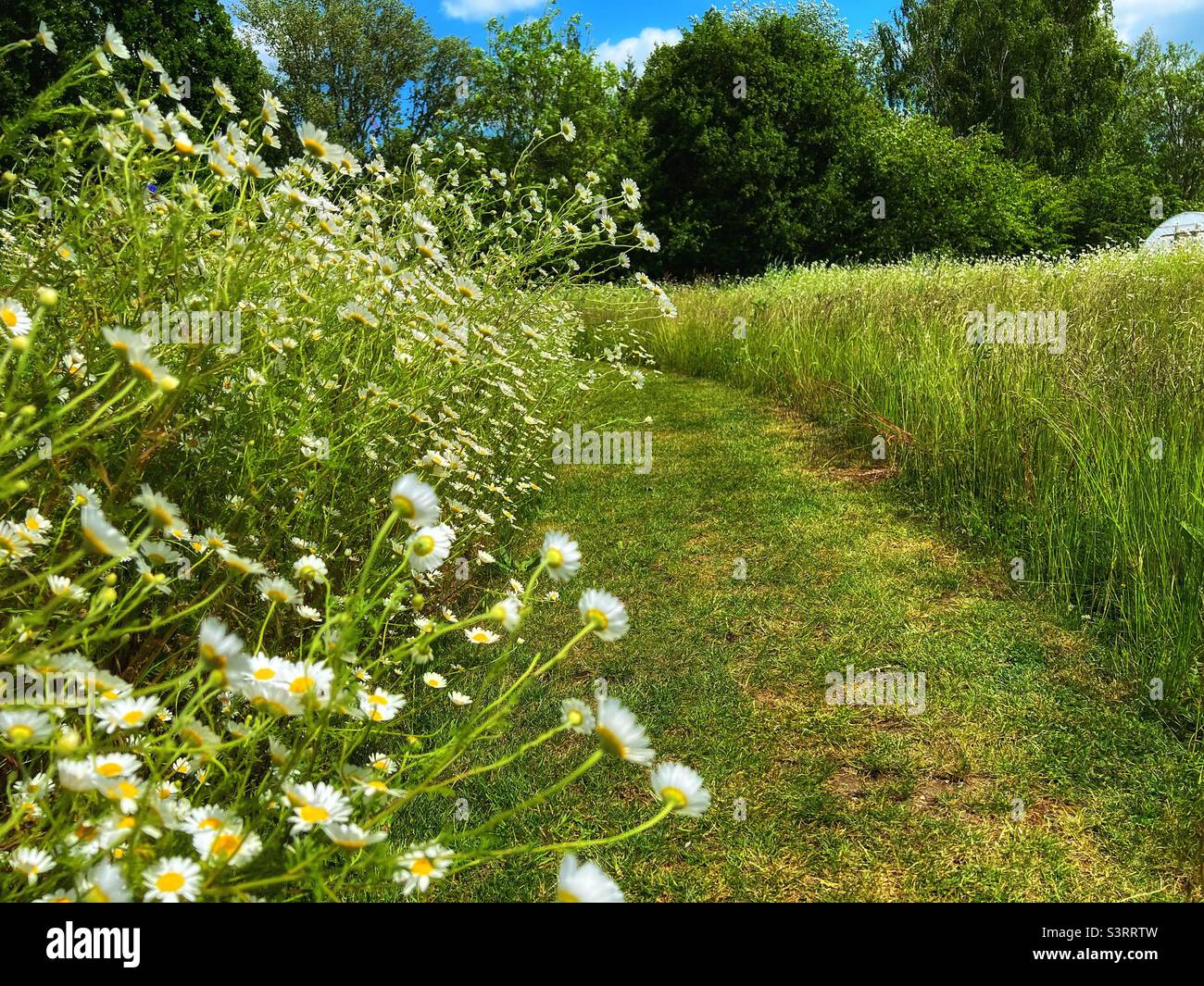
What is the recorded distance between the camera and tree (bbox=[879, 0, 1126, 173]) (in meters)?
28.4

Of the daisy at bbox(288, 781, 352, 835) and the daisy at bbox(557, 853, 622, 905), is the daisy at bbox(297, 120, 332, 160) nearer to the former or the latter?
the daisy at bbox(288, 781, 352, 835)

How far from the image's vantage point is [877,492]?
4844 millimetres

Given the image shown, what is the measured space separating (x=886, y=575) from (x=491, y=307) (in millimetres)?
2347

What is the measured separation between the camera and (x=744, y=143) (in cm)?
1962

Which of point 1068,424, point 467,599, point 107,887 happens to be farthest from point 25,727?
point 1068,424

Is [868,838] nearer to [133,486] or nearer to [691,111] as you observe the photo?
[133,486]

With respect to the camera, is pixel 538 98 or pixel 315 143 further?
pixel 538 98

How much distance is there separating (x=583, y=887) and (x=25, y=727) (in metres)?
0.60

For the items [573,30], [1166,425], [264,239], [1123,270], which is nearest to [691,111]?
[573,30]

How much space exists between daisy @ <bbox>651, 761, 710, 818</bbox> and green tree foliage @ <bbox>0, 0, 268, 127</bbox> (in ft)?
55.3

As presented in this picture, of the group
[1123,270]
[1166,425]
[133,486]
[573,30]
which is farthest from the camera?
[573,30]

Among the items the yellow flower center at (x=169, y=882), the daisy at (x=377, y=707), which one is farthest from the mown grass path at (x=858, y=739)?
the yellow flower center at (x=169, y=882)

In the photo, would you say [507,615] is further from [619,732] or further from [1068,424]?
[1068,424]

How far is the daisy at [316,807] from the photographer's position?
3.16 ft
